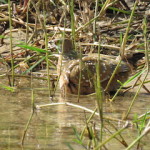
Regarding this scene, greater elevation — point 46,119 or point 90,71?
point 90,71

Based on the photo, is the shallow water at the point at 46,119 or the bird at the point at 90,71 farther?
the bird at the point at 90,71

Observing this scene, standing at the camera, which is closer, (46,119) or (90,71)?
(46,119)

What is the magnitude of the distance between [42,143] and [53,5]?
482 centimetres

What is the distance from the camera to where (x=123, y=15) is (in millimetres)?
9141

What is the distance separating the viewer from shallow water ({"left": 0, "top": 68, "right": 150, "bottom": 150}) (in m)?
3.99

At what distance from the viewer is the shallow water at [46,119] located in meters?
3.99

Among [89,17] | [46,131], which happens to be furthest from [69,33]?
[46,131]

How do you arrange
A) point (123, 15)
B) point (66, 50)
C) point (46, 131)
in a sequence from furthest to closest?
1. point (123, 15)
2. point (66, 50)
3. point (46, 131)

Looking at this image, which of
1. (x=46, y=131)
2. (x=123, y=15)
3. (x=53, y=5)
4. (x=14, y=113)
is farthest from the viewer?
(x=123, y=15)

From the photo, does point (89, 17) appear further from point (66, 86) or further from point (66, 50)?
point (66, 86)

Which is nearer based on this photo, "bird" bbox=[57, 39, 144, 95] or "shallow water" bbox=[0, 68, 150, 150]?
"shallow water" bbox=[0, 68, 150, 150]

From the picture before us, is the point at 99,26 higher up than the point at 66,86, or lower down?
higher up

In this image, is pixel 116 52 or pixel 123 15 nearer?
pixel 116 52

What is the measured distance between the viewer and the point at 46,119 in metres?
4.87
